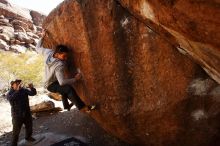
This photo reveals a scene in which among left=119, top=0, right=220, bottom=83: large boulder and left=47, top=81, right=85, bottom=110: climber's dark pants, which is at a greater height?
left=119, top=0, right=220, bottom=83: large boulder

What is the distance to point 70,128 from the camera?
9.10m

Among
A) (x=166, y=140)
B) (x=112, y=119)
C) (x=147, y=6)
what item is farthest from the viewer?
(x=112, y=119)

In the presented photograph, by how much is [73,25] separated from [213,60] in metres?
3.48

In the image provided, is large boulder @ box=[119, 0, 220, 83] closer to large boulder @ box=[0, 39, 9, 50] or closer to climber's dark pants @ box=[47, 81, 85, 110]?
climber's dark pants @ box=[47, 81, 85, 110]

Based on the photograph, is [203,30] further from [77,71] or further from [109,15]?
[77,71]

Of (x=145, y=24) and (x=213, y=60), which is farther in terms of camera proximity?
(x=145, y=24)

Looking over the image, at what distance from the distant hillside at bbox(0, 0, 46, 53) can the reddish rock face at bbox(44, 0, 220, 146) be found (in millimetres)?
21788

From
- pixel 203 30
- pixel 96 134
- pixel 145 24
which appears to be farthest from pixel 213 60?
pixel 96 134

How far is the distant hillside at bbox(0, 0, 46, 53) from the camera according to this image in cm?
2793

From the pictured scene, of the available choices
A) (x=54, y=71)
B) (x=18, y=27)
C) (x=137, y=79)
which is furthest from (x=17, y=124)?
(x=18, y=27)

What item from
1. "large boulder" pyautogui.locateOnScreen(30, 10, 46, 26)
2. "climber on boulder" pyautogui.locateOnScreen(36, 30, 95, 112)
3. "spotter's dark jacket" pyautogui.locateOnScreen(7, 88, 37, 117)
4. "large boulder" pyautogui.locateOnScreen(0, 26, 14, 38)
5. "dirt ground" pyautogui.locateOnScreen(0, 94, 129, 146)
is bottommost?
"dirt ground" pyautogui.locateOnScreen(0, 94, 129, 146)

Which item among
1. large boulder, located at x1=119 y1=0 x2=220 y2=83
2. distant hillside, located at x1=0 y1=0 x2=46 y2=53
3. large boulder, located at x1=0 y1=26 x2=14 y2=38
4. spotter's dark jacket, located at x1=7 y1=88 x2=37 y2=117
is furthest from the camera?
large boulder, located at x1=0 y1=26 x2=14 y2=38

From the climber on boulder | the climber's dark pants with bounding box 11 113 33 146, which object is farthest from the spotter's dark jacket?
the climber on boulder

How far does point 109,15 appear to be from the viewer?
6.00m
